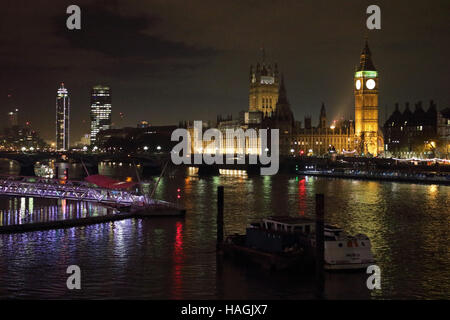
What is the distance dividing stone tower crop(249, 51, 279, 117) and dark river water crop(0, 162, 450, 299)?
11536 cm

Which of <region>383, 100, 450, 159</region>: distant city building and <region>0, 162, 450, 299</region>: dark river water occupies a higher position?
<region>383, 100, 450, 159</region>: distant city building

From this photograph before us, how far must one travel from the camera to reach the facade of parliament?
130 metres

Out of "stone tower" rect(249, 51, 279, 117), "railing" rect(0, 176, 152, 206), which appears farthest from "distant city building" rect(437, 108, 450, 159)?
"railing" rect(0, 176, 152, 206)

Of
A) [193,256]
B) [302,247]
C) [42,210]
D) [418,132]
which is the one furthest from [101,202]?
[418,132]

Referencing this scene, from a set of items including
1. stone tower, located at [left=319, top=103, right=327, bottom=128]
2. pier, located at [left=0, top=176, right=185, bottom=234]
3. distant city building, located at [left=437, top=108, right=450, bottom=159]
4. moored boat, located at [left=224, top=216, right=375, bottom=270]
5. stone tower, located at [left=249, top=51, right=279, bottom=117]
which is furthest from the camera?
stone tower, located at [left=249, top=51, right=279, bottom=117]

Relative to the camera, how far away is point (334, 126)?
137 m

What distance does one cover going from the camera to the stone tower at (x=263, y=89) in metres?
163

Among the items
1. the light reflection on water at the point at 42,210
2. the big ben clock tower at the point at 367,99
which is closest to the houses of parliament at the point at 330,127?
the big ben clock tower at the point at 367,99

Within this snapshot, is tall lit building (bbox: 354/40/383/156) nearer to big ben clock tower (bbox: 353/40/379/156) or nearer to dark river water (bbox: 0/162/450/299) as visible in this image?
big ben clock tower (bbox: 353/40/379/156)

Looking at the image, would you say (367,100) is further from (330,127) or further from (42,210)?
(42,210)

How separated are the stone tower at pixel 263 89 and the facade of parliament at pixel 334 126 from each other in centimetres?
407

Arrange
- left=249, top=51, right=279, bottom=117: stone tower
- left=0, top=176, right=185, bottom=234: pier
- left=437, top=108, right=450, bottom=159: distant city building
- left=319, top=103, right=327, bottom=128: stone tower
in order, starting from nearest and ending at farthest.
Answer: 1. left=0, top=176, right=185, bottom=234: pier
2. left=437, top=108, right=450, bottom=159: distant city building
3. left=319, top=103, right=327, bottom=128: stone tower
4. left=249, top=51, right=279, bottom=117: stone tower
